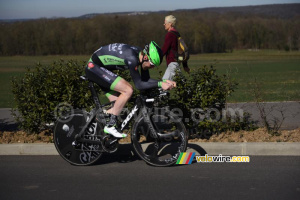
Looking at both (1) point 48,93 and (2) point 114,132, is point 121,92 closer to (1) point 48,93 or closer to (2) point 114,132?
(2) point 114,132

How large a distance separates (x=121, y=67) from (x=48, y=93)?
1.96m

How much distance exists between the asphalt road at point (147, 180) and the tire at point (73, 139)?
0.43 ft

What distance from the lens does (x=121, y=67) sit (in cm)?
684

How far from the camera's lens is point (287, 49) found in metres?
39.4

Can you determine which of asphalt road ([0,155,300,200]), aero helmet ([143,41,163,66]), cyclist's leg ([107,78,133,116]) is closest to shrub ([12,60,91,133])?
asphalt road ([0,155,300,200])

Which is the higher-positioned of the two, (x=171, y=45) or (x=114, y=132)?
(x=171, y=45)

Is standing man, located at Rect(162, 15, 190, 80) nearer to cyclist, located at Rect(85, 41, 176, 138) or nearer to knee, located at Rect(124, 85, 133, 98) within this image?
cyclist, located at Rect(85, 41, 176, 138)

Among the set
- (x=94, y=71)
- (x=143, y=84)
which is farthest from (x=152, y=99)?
(x=94, y=71)

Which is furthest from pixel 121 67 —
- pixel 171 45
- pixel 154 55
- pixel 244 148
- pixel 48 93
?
pixel 171 45

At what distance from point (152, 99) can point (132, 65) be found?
1.84 ft

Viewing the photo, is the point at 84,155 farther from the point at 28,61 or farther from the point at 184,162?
the point at 28,61

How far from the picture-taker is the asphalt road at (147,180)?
5609 millimetres

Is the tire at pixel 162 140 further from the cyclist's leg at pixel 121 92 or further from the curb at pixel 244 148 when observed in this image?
the curb at pixel 244 148

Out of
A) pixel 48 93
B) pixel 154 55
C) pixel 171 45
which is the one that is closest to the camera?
pixel 154 55
